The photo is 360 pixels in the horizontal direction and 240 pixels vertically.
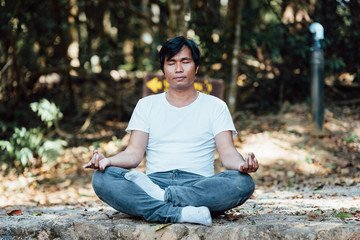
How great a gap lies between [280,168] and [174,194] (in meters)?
3.96

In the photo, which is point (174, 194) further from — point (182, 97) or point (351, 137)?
point (351, 137)

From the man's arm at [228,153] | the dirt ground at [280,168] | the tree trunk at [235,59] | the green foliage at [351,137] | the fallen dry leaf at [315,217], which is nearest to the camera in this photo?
the fallen dry leaf at [315,217]

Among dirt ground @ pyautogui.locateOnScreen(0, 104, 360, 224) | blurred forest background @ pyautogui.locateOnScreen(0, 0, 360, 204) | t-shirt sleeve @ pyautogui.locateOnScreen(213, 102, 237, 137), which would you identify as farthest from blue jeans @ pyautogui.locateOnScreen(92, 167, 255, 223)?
blurred forest background @ pyautogui.locateOnScreen(0, 0, 360, 204)

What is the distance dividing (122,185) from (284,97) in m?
→ 6.81

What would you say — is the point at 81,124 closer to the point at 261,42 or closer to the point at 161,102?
the point at 261,42

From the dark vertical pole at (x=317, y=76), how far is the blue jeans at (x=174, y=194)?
181 inches

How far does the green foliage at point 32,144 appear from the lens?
6848 millimetres

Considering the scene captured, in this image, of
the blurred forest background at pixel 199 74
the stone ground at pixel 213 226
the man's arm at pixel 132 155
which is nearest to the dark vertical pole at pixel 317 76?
the blurred forest background at pixel 199 74

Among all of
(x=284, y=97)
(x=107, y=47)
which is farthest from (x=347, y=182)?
(x=107, y=47)

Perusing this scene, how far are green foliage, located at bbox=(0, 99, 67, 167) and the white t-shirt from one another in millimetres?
4011

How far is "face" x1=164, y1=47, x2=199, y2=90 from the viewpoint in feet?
10.9

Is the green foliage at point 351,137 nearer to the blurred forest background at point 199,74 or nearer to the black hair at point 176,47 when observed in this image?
the blurred forest background at point 199,74

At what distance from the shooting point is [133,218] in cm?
322

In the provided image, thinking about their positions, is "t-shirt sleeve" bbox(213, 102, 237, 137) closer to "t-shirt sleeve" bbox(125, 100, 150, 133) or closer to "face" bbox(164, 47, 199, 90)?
"face" bbox(164, 47, 199, 90)
